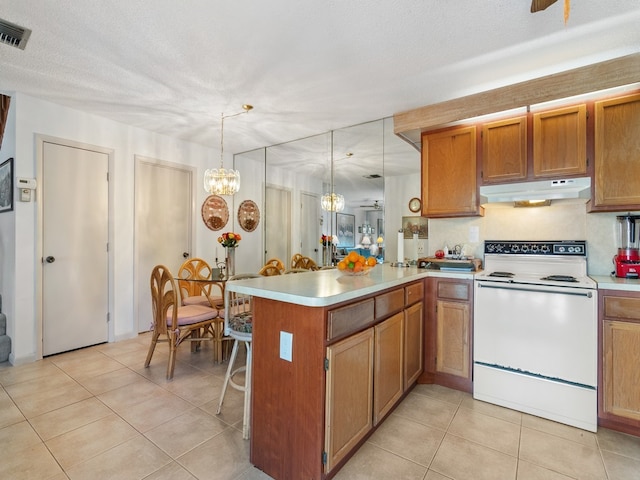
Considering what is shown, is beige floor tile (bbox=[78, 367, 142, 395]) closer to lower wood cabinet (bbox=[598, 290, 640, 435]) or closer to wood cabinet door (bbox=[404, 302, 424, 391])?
wood cabinet door (bbox=[404, 302, 424, 391])

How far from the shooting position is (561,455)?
1791 mm

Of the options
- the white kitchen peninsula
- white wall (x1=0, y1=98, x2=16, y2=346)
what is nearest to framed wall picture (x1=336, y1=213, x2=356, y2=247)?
the white kitchen peninsula

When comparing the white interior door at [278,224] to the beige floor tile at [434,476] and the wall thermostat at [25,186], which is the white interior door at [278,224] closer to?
the wall thermostat at [25,186]

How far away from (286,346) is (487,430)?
154cm

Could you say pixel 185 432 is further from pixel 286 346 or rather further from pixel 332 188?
pixel 332 188

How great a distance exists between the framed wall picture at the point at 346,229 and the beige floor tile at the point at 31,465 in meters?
3.15

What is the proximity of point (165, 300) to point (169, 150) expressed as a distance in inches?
91.7

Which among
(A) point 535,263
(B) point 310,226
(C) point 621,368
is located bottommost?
(C) point 621,368

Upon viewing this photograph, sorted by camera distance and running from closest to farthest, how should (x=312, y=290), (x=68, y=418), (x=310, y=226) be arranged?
(x=312, y=290), (x=68, y=418), (x=310, y=226)

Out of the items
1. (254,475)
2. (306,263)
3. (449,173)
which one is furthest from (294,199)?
(254,475)

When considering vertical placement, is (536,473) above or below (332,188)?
below

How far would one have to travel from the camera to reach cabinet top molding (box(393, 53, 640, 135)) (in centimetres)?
212

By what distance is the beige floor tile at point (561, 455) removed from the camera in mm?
1669

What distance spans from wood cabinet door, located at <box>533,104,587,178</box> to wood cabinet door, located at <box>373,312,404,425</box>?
167 centimetres
